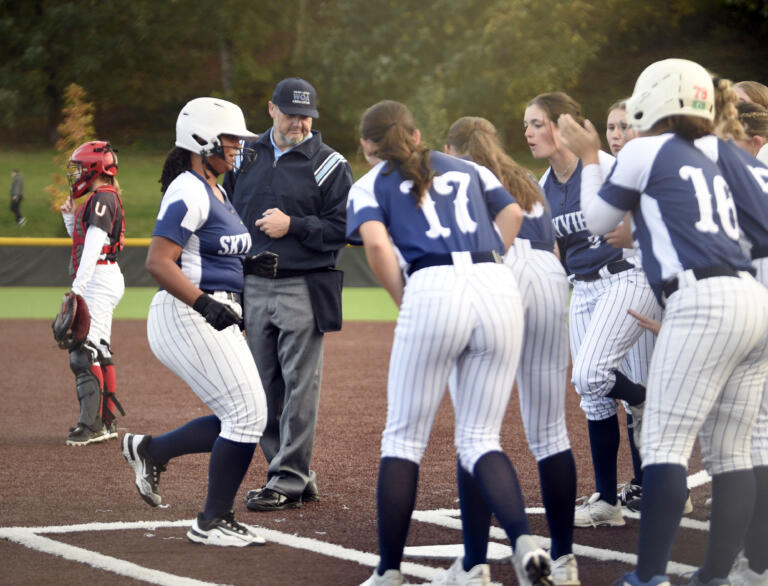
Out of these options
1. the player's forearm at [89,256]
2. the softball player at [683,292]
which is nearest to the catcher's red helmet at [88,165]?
the player's forearm at [89,256]

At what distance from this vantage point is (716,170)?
165 inches

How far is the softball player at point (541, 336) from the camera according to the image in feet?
15.2

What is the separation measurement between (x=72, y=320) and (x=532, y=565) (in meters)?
4.80

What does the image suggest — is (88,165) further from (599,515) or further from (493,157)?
(599,515)

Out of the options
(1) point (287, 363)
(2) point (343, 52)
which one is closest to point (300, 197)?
(1) point (287, 363)

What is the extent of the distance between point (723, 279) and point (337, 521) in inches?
104

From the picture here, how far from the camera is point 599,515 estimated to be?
5.76 m

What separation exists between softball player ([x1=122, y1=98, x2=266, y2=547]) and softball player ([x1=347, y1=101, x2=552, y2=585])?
3.34ft

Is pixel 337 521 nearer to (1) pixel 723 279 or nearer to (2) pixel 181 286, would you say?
(2) pixel 181 286

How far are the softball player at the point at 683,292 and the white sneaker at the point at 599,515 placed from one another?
1453 millimetres

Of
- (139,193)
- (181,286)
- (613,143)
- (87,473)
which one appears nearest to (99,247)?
(87,473)

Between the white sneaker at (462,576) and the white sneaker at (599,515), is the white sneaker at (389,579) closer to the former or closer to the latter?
the white sneaker at (462,576)

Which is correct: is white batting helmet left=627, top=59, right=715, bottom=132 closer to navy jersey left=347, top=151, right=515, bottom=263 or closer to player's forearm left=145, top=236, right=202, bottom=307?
navy jersey left=347, top=151, right=515, bottom=263

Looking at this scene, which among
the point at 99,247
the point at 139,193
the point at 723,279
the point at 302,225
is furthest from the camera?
the point at 139,193
